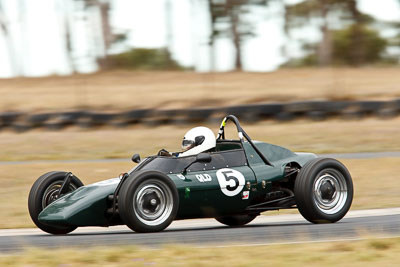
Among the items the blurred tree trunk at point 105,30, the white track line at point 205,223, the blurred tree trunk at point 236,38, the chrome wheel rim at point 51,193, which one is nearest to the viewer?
the chrome wheel rim at point 51,193

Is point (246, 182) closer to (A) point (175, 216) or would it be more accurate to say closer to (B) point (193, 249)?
(A) point (175, 216)

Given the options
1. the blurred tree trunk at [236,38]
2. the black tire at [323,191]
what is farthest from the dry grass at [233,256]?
the blurred tree trunk at [236,38]

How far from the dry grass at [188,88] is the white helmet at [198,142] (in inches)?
633

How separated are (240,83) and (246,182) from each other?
21.2 m

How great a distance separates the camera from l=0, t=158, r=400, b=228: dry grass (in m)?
12.3

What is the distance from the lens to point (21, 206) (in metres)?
13.0

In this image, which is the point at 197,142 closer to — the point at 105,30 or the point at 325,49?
the point at 105,30

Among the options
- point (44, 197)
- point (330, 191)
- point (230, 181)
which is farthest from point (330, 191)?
point (44, 197)

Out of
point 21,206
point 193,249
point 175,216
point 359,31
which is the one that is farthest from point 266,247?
point 359,31

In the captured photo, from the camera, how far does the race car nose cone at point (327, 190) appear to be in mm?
9469

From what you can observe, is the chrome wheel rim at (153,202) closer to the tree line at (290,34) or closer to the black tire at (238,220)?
the black tire at (238,220)

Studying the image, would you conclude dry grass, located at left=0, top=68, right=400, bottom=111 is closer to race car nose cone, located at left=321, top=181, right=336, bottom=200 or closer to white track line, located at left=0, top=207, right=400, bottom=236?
white track line, located at left=0, top=207, right=400, bottom=236

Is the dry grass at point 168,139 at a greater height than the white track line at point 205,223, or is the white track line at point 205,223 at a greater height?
the white track line at point 205,223

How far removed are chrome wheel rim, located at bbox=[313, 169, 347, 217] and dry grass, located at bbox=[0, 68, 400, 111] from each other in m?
15.7
